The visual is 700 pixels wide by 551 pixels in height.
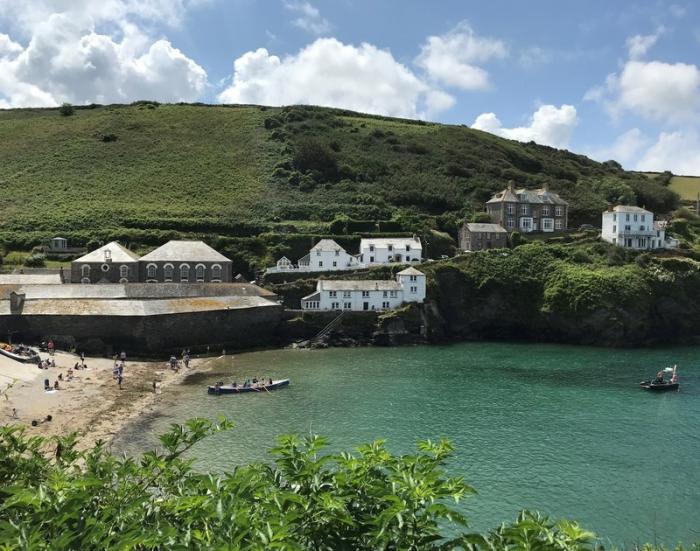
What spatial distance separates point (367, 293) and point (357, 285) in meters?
1.48

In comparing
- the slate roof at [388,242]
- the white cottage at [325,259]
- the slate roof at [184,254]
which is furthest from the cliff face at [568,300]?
the slate roof at [184,254]

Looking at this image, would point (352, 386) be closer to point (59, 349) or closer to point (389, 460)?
point (59, 349)

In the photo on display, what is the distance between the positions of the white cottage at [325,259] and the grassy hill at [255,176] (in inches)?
242

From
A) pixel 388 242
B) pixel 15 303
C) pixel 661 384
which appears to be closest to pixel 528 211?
pixel 388 242

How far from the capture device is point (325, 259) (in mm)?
71375

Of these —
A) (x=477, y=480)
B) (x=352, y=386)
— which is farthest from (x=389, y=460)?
(x=352, y=386)

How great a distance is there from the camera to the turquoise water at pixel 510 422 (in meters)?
23.8

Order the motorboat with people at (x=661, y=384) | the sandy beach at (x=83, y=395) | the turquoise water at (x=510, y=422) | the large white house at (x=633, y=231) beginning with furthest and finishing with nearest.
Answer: the large white house at (x=633, y=231) → the motorboat with people at (x=661, y=384) → the sandy beach at (x=83, y=395) → the turquoise water at (x=510, y=422)

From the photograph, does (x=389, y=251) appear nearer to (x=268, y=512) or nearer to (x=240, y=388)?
(x=240, y=388)

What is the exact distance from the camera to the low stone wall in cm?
5106

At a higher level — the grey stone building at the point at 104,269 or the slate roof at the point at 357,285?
the grey stone building at the point at 104,269

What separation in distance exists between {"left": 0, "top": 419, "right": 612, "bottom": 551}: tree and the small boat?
102 feet

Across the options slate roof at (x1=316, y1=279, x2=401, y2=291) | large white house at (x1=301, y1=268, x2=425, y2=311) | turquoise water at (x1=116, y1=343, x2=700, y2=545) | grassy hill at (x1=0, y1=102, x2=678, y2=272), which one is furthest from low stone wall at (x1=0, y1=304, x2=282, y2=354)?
grassy hill at (x1=0, y1=102, x2=678, y2=272)

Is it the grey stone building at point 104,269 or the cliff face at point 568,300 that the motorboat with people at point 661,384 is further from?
the grey stone building at point 104,269
